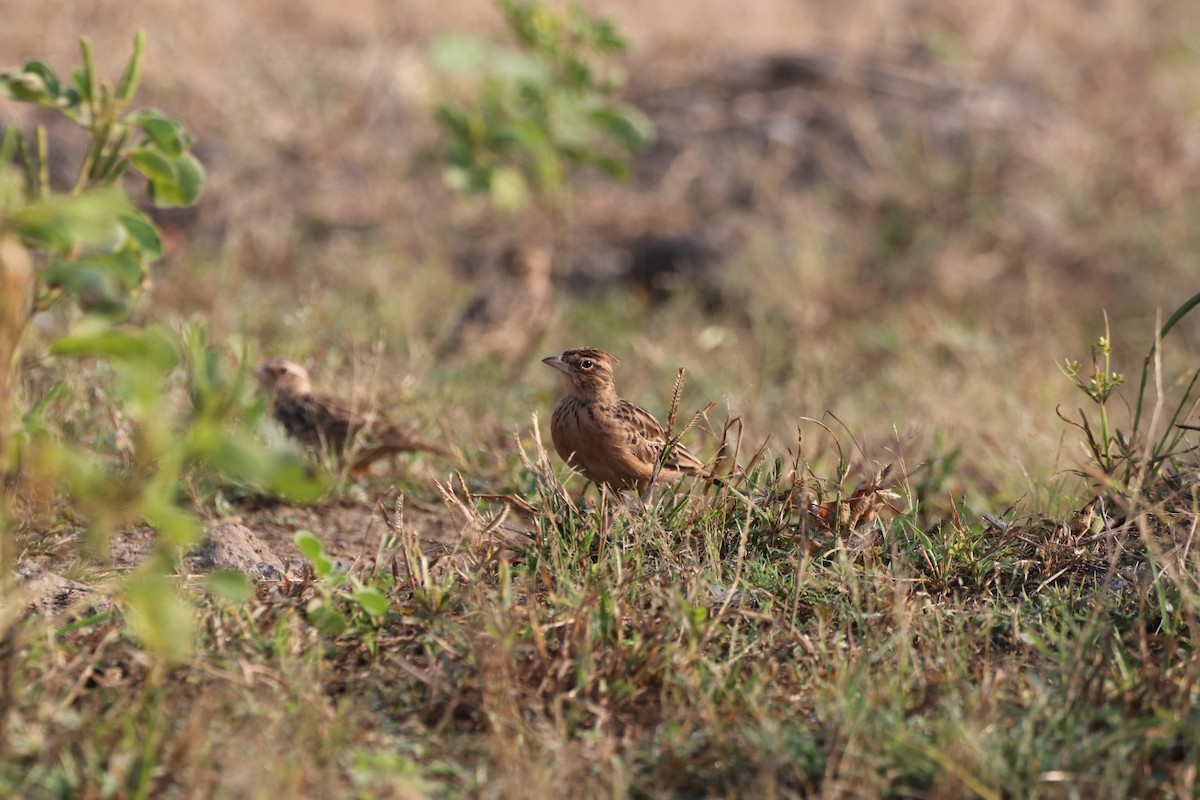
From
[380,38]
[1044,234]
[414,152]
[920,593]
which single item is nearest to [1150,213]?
[1044,234]

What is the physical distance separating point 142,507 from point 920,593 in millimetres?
2324

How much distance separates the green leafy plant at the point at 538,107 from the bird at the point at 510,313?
2.86 feet

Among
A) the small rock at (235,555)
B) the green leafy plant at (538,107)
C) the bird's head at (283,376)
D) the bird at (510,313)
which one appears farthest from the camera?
the bird at (510,313)

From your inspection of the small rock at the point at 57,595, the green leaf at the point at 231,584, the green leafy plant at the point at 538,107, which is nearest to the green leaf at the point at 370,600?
the green leaf at the point at 231,584

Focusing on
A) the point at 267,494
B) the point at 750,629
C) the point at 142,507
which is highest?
the point at 142,507

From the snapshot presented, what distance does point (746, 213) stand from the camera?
1120 cm

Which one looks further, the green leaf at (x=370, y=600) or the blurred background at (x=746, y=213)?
the blurred background at (x=746, y=213)

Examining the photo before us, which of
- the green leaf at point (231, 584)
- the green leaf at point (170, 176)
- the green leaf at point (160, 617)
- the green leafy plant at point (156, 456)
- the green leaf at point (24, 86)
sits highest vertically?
the green leaf at point (24, 86)

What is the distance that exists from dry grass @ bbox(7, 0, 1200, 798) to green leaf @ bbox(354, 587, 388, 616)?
0.37 feet

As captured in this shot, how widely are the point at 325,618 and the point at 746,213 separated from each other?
8284 mm

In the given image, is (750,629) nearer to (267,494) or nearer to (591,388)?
(591,388)

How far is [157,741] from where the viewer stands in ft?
9.63

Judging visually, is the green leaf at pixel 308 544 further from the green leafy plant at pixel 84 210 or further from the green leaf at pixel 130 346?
the green leaf at pixel 130 346

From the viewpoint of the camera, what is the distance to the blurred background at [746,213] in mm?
7508
